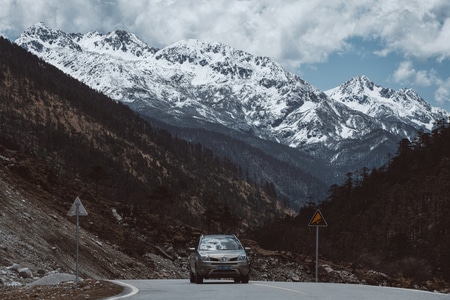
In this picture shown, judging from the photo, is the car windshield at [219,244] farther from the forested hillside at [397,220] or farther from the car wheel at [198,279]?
the forested hillside at [397,220]

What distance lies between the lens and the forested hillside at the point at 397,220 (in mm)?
102000

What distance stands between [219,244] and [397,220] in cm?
10357

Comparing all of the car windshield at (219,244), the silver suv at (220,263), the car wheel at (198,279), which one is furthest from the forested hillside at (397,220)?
the car wheel at (198,279)

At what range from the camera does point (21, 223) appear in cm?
3556

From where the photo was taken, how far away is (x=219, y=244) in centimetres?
2397

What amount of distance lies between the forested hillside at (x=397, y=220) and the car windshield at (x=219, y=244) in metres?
68.8

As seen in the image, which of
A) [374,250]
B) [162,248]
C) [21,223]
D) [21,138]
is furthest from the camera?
[21,138]

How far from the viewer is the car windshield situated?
23.8 meters

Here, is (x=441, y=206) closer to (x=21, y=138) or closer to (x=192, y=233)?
(x=192, y=233)

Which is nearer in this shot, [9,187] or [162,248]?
[9,187]

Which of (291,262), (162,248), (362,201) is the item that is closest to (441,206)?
(362,201)

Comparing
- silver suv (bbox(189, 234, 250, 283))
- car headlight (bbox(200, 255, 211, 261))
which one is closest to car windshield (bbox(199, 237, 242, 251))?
silver suv (bbox(189, 234, 250, 283))

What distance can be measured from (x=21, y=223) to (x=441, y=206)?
315 ft

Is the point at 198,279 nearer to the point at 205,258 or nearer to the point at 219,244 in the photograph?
the point at 205,258
